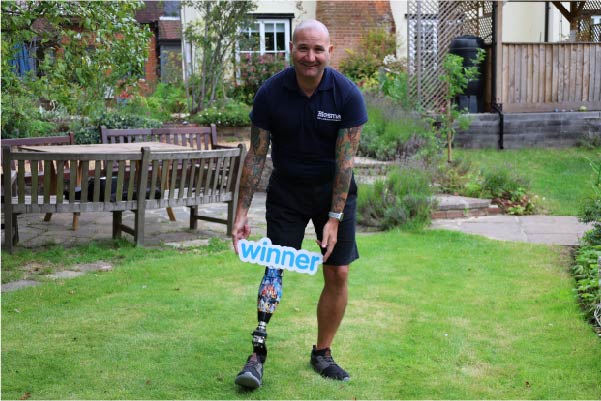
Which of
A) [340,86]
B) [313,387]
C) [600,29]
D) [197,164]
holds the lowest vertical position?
[313,387]

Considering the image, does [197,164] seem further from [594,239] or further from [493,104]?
[493,104]

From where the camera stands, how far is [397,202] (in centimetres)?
930

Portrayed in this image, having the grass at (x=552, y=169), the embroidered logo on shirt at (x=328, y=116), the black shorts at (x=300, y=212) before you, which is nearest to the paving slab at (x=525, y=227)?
the grass at (x=552, y=169)

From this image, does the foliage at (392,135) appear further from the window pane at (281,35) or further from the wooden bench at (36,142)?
the window pane at (281,35)

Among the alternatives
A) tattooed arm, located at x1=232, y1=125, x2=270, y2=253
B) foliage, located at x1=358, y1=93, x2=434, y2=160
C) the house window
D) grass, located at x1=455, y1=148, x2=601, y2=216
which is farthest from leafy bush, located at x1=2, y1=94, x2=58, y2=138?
the house window

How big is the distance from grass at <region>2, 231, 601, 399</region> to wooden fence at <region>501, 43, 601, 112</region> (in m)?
9.54

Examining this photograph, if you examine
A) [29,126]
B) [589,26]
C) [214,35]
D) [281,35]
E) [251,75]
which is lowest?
[29,126]

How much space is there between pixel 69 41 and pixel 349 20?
18936mm

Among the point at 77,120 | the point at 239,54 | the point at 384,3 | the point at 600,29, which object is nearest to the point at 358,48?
the point at 384,3

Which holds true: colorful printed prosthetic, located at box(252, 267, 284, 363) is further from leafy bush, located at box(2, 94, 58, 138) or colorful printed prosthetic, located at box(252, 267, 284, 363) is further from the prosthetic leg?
leafy bush, located at box(2, 94, 58, 138)

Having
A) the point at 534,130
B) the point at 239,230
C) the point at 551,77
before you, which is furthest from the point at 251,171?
the point at 551,77

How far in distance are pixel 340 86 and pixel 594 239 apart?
3598 millimetres

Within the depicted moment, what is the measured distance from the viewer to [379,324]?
5.60 m

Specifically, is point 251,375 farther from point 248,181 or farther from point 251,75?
point 251,75
